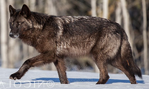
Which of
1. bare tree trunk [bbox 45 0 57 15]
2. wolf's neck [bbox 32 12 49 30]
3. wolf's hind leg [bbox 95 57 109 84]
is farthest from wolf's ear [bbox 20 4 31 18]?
bare tree trunk [bbox 45 0 57 15]

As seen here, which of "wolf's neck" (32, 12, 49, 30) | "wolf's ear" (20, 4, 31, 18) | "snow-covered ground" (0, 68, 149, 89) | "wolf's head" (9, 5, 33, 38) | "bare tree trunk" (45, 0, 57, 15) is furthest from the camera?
"bare tree trunk" (45, 0, 57, 15)

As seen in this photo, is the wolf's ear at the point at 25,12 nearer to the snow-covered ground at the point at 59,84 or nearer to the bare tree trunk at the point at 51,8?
the snow-covered ground at the point at 59,84

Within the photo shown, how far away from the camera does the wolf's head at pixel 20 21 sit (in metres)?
6.91

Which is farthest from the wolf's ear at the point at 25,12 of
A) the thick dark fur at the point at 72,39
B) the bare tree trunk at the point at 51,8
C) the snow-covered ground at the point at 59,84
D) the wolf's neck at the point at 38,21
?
the bare tree trunk at the point at 51,8

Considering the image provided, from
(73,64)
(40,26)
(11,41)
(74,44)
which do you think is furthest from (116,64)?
(11,41)

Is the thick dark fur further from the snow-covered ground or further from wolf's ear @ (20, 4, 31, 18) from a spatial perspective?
the snow-covered ground

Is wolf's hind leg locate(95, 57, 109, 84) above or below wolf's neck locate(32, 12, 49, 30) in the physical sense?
below

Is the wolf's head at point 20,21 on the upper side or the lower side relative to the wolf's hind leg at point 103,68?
upper

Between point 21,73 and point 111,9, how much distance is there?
2457 centimetres

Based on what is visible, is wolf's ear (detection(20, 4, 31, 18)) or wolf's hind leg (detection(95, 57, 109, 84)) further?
wolf's hind leg (detection(95, 57, 109, 84))

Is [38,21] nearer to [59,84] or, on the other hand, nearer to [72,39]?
[72,39]

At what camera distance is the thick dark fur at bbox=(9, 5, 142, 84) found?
23.0 feet

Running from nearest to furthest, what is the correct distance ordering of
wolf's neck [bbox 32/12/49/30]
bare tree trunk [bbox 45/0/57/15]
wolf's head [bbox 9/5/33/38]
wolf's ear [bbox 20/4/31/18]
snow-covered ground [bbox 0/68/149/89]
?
1. snow-covered ground [bbox 0/68/149/89]
2. wolf's head [bbox 9/5/33/38]
3. wolf's ear [bbox 20/4/31/18]
4. wolf's neck [bbox 32/12/49/30]
5. bare tree trunk [bbox 45/0/57/15]

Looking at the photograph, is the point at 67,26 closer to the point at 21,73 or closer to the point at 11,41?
the point at 21,73
